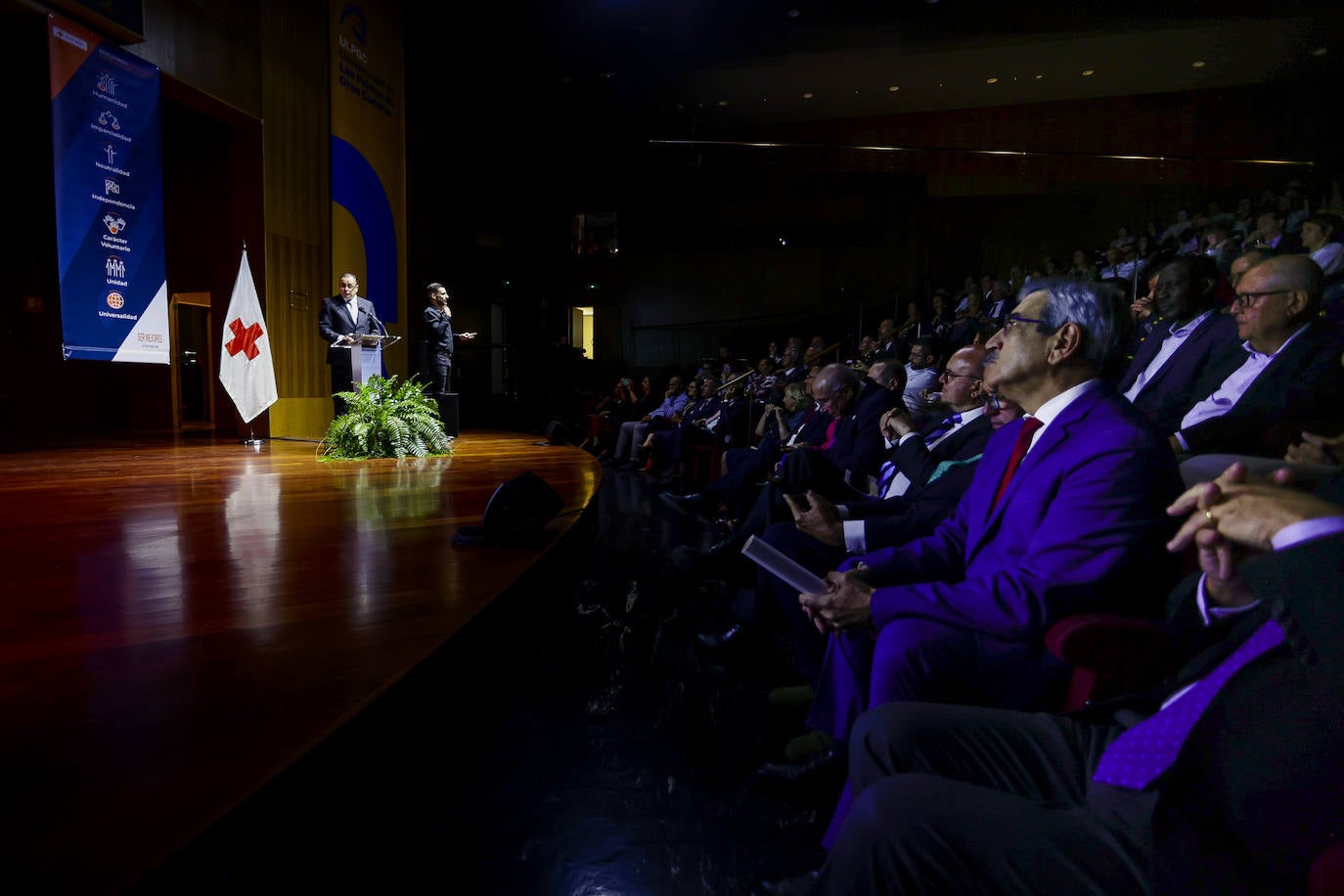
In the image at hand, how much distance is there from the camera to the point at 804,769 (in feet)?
5.09

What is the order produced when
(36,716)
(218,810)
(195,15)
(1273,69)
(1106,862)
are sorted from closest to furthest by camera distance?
(1106,862)
(218,810)
(36,716)
(195,15)
(1273,69)

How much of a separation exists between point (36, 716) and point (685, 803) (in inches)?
46.3

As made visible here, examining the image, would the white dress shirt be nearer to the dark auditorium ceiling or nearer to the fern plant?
the fern plant

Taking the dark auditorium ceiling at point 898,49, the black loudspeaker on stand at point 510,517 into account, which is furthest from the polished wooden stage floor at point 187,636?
the dark auditorium ceiling at point 898,49

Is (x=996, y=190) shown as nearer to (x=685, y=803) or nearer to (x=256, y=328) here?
(x=256, y=328)

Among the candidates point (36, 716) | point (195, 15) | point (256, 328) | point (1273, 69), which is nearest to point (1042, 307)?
point (36, 716)

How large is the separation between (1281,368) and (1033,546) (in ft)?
5.18

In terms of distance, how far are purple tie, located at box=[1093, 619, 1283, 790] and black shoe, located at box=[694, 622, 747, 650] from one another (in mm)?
1441

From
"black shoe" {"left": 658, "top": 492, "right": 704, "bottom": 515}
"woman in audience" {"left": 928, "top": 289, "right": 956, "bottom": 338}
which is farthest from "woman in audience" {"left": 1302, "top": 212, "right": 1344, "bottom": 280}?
"black shoe" {"left": 658, "top": 492, "right": 704, "bottom": 515}

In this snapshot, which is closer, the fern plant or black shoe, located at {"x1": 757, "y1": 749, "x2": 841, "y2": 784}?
black shoe, located at {"x1": 757, "y1": 749, "x2": 841, "y2": 784}

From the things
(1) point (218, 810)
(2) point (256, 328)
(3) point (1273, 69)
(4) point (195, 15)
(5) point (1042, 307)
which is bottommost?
(1) point (218, 810)

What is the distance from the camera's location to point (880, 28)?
24.6 feet

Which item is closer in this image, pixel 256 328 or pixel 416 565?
pixel 416 565

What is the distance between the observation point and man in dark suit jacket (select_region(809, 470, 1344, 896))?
0.70 metres
